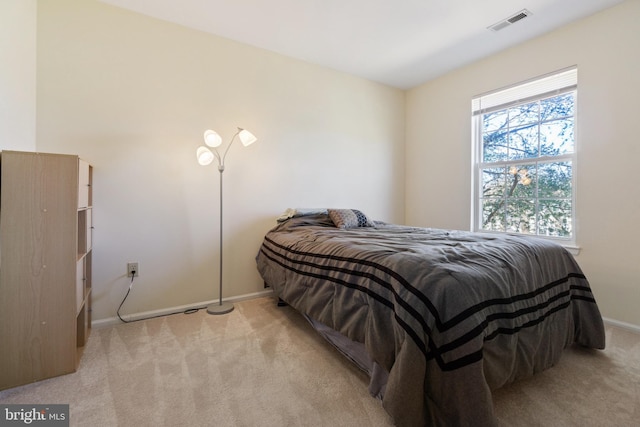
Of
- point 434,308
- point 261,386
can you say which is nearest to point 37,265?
point 261,386

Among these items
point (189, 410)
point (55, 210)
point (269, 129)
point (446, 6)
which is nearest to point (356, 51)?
point (446, 6)

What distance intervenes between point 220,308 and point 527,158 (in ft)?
10.6

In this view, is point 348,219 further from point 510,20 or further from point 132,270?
point 510,20

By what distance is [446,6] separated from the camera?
2.21m

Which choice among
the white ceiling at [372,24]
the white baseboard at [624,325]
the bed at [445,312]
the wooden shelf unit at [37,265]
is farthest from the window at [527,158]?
the wooden shelf unit at [37,265]

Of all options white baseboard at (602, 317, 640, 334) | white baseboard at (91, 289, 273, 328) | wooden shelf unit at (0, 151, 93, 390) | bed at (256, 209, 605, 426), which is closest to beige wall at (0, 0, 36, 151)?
wooden shelf unit at (0, 151, 93, 390)

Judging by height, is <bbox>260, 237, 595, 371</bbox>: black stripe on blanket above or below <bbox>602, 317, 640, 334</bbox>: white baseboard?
above

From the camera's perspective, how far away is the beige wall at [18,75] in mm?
1513

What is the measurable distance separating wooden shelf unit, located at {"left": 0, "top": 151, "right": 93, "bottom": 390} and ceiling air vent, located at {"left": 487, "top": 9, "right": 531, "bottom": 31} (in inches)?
130

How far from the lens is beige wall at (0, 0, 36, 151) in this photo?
1.51 m

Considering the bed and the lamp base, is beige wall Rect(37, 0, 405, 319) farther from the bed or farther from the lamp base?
the bed

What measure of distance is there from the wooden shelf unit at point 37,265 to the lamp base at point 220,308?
0.92 metres

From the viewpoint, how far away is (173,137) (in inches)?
93.3

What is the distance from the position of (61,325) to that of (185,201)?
1.19 meters
